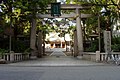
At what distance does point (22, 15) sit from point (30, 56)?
5.22 meters

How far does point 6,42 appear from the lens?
104 feet

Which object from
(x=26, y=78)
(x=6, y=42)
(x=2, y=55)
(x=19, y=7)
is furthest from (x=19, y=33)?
(x=26, y=78)

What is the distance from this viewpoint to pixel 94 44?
111ft

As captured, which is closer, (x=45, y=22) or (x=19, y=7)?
(x=19, y=7)

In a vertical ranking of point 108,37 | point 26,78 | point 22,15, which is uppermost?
point 22,15

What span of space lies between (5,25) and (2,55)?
563cm

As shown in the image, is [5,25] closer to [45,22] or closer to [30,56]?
[30,56]

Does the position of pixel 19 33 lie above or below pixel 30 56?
above

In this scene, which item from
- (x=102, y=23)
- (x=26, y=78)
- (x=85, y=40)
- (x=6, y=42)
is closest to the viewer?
(x=26, y=78)

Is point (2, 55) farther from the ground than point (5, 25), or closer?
closer

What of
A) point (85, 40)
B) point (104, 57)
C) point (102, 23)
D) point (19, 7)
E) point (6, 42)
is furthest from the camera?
point (85, 40)

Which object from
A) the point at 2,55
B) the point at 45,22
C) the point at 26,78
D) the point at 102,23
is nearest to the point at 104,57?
the point at 2,55

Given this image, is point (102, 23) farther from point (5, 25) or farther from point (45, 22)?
point (5, 25)

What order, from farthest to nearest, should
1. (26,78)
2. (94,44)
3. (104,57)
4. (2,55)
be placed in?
(94,44), (104,57), (2,55), (26,78)
